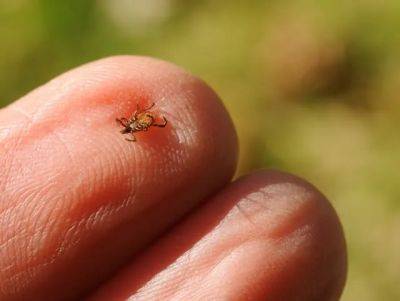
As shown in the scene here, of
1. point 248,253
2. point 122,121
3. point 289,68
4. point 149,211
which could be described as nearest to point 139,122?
point 122,121

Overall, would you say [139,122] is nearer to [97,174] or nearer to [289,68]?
[97,174]

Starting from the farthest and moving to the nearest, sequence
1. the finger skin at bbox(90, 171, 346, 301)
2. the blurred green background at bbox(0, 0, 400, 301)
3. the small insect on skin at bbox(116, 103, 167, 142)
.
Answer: the blurred green background at bbox(0, 0, 400, 301) < the small insect on skin at bbox(116, 103, 167, 142) < the finger skin at bbox(90, 171, 346, 301)

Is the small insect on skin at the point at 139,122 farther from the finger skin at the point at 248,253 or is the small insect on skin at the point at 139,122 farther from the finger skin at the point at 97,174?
the finger skin at the point at 248,253

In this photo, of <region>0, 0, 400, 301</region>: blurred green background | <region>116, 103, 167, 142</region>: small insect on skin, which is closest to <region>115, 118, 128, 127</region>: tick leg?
<region>116, 103, 167, 142</region>: small insect on skin

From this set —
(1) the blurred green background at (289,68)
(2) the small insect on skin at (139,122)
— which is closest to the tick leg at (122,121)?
(2) the small insect on skin at (139,122)

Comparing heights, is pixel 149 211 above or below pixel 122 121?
below

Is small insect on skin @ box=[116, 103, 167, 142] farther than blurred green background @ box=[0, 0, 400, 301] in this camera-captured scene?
No

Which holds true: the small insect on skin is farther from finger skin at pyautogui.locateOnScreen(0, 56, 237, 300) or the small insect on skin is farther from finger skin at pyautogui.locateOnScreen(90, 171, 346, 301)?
finger skin at pyautogui.locateOnScreen(90, 171, 346, 301)

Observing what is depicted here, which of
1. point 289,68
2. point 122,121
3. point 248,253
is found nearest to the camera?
point 248,253
